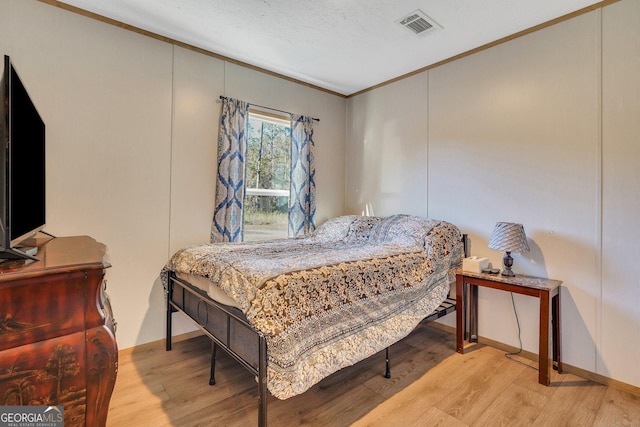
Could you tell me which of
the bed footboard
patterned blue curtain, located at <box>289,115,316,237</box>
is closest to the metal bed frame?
the bed footboard

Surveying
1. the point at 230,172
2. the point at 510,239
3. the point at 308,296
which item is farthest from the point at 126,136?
the point at 510,239

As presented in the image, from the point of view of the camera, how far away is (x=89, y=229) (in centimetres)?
236

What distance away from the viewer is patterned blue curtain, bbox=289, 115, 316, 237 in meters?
3.56

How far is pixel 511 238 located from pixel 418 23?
181 cm

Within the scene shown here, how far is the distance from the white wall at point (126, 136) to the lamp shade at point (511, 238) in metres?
2.51

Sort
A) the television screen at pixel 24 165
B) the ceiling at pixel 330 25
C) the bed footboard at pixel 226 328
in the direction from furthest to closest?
the ceiling at pixel 330 25, the bed footboard at pixel 226 328, the television screen at pixel 24 165

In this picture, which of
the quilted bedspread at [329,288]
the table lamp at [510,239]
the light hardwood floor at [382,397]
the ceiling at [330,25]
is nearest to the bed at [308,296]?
the quilted bedspread at [329,288]

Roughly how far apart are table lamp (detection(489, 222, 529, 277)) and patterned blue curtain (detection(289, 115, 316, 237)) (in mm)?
1932

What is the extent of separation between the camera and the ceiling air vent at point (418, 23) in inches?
92.0

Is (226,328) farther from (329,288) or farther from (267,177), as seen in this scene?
(267,177)

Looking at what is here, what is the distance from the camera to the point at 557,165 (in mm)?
2377

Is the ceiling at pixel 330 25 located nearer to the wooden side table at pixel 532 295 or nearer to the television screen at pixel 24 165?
the television screen at pixel 24 165

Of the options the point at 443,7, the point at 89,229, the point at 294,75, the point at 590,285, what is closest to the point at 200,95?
the point at 294,75

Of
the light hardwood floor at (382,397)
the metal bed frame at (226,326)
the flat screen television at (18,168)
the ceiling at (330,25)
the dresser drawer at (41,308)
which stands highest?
the ceiling at (330,25)
